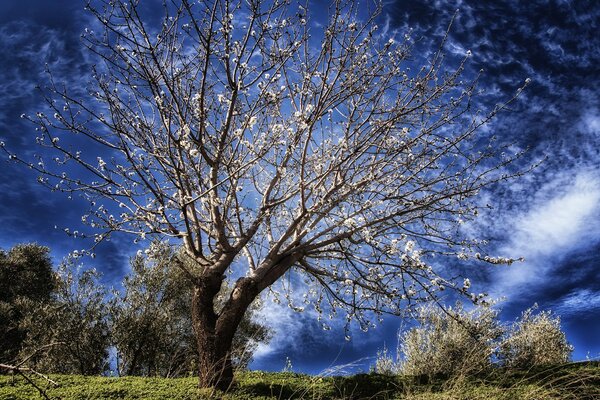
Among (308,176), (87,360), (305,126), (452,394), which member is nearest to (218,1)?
(305,126)

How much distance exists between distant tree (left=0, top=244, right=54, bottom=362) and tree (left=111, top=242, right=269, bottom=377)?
16.1 ft

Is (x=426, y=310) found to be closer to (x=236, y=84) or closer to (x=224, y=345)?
(x=224, y=345)

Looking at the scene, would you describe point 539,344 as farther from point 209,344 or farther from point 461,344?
point 209,344

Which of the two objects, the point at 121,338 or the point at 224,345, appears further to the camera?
the point at 121,338

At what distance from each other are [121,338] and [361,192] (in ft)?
37.1

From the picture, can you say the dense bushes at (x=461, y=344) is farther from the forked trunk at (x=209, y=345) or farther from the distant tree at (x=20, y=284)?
the distant tree at (x=20, y=284)

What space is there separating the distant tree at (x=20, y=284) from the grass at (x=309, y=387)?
10005 mm

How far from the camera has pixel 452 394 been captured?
715cm

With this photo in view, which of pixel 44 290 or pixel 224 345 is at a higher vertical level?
pixel 44 290

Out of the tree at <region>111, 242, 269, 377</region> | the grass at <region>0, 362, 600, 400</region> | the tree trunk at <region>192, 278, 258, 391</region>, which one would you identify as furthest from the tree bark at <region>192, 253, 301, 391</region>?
the tree at <region>111, 242, 269, 377</region>

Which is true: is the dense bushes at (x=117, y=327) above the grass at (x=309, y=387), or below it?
above

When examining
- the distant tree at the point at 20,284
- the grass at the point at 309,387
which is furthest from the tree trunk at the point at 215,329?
the distant tree at the point at 20,284

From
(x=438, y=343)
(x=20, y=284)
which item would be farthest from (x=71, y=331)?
(x=438, y=343)

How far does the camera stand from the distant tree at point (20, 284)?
18828 mm
